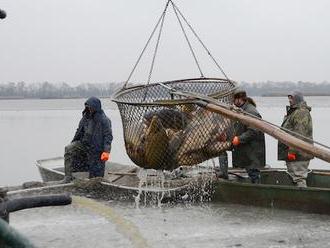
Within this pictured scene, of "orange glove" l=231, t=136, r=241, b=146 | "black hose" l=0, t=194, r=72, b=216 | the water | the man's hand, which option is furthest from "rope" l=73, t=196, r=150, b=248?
"black hose" l=0, t=194, r=72, b=216

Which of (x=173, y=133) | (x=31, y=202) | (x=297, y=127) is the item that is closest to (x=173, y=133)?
(x=173, y=133)

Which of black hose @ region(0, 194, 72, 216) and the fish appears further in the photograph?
the fish

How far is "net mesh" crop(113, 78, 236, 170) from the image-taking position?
6.94m

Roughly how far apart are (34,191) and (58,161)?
5032mm

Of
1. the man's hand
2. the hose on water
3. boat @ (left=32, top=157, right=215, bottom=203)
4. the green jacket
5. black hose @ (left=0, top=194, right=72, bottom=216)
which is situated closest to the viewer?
the hose on water

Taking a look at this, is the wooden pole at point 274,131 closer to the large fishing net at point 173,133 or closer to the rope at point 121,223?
the large fishing net at point 173,133

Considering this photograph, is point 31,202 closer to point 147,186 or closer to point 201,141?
point 201,141

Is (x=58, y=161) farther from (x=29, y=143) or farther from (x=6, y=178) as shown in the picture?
(x=29, y=143)

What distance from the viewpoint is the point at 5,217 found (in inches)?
59.1

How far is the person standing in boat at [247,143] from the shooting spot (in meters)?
8.38

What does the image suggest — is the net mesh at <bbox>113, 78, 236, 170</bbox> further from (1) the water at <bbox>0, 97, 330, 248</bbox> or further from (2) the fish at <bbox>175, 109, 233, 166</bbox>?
(1) the water at <bbox>0, 97, 330, 248</bbox>

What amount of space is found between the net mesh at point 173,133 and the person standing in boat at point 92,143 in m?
2.02

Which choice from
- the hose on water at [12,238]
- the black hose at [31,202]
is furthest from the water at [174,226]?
the hose on water at [12,238]

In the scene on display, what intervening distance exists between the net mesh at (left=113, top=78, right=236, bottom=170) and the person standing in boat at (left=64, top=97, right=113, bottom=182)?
6.62 ft
